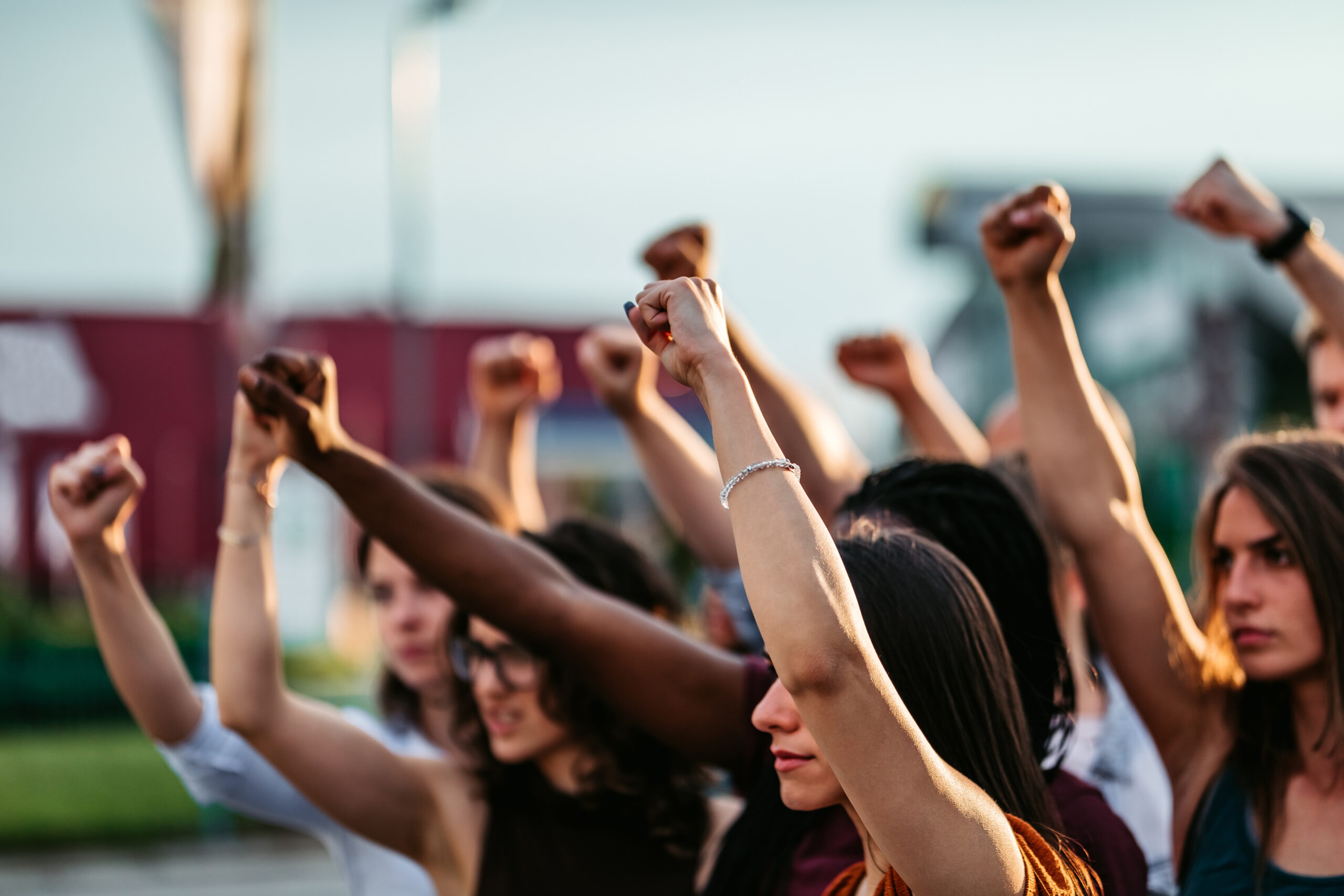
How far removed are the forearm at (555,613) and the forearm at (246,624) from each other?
310 mm

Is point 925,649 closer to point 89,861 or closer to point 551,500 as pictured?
point 89,861

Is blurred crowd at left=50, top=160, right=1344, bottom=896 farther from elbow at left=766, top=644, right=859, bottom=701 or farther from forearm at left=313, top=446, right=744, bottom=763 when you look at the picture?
elbow at left=766, top=644, right=859, bottom=701

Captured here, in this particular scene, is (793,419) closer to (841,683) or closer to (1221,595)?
(1221,595)

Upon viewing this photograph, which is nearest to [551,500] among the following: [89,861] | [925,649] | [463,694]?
[89,861]

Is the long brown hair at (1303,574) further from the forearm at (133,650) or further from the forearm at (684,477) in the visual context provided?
the forearm at (133,650)

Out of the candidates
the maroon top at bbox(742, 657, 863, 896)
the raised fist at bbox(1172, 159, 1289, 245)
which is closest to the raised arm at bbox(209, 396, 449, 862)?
the maroon top at bbox(742, 657, 863, 896)

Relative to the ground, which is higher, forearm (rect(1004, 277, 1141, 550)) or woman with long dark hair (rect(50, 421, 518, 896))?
forearm (rect(1004, 277, 1141, 550))

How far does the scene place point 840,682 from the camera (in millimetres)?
1282

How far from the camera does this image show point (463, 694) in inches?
99.1

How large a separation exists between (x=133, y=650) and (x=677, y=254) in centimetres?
115

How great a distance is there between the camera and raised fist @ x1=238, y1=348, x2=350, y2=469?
72.3 inches

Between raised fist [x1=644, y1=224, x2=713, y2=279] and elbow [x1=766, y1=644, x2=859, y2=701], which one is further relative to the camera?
raised fist [x1=644, y1=224, x2=713, y2=279]

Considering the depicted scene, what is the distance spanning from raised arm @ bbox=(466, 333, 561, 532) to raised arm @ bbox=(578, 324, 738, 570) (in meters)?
0.51

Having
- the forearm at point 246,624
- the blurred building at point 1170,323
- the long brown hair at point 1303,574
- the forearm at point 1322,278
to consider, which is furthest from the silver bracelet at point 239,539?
the blurred building at point 1170,323
